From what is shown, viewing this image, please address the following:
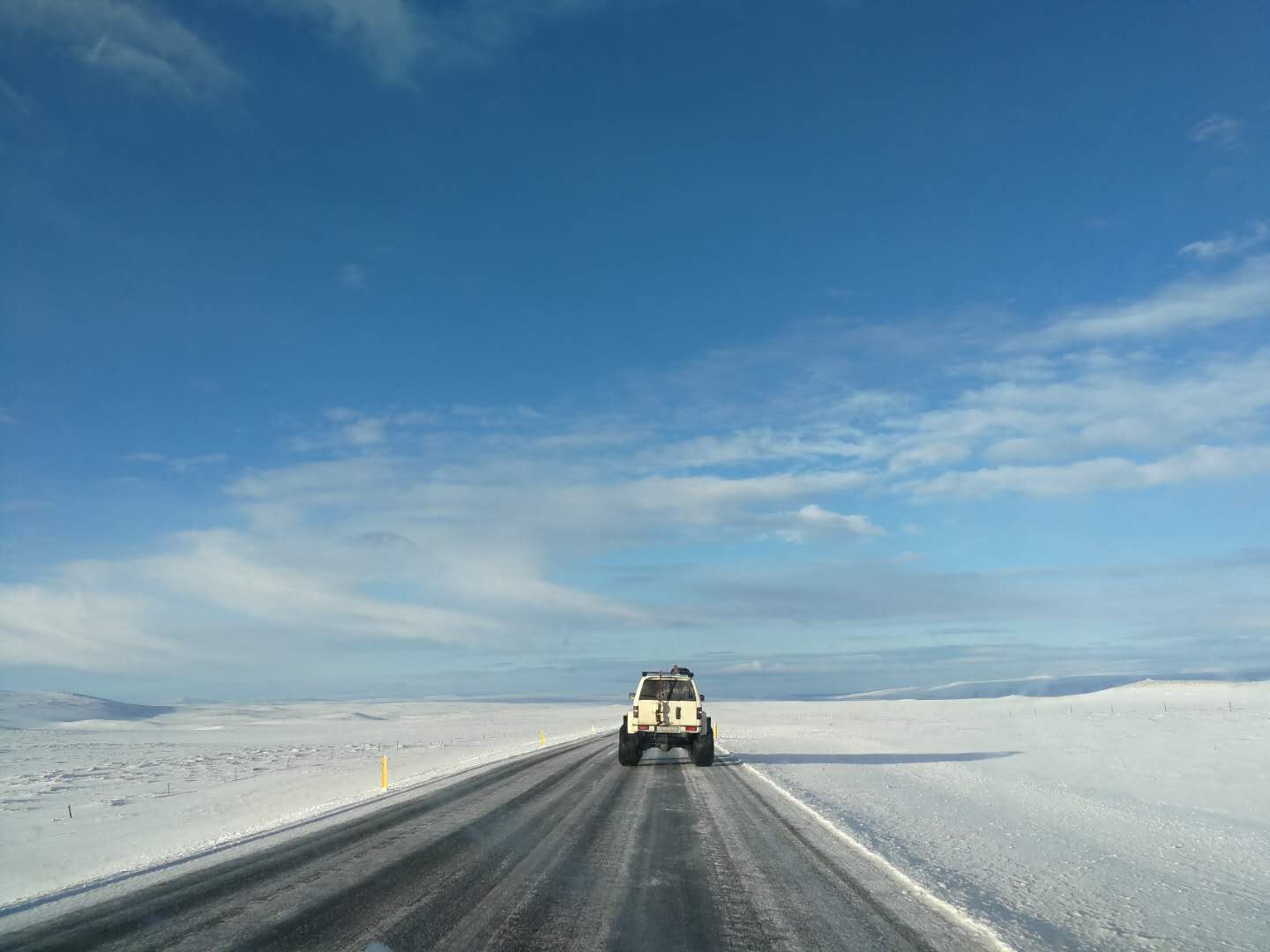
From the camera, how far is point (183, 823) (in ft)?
51.9

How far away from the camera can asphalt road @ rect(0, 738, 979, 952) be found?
7.03m

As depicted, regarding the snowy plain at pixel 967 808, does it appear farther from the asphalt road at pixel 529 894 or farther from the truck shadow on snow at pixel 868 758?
the asphalt road at pixel 529 894

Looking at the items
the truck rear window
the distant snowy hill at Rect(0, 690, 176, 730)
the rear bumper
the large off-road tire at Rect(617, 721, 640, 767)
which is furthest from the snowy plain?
the distant snowy hill at Rect(0, 690, 176, 730)

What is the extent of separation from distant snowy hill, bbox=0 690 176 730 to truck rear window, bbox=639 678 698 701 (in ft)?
295

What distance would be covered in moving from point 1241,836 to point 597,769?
15.3 meters

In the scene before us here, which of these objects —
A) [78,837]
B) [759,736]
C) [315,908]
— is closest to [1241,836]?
[315,908]

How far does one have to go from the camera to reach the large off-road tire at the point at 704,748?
23609 millimetres

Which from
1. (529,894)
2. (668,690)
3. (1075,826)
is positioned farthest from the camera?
(668,690)

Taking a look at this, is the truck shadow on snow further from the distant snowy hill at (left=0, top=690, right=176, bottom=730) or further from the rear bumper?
the distant snowy hill at (left=0, top=690, right=176, bottom=730)

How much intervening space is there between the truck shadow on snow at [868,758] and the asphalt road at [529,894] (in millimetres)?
12946

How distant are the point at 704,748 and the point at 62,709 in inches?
5198

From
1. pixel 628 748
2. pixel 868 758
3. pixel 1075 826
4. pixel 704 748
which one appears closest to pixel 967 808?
pixel 1075 826

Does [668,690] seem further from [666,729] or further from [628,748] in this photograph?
[628,748]

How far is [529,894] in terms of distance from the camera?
852cm
